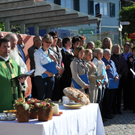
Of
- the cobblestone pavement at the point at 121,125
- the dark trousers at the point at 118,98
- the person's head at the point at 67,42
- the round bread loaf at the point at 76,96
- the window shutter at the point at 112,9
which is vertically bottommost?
the cobblestone pavement at the point at 121,125

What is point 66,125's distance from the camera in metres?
4.31

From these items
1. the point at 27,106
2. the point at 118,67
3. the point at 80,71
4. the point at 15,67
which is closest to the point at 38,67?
the point at 80,71

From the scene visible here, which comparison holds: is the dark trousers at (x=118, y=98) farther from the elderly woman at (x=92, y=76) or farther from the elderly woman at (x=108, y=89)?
the elderly woman at (x=92, y=76)

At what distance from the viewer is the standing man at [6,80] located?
475 centimetres

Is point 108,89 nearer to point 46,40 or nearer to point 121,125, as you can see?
point 121,125

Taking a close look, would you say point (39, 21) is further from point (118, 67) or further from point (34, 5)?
point (118, 67)

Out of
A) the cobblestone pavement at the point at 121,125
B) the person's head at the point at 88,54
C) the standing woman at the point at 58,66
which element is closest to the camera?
the cobblestone pavement at the point at 121,125

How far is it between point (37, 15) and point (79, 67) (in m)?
3.55

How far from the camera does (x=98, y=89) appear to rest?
7586 millimetres

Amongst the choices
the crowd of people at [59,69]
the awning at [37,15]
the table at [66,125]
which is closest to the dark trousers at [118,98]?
the crowd of people at [59,69]

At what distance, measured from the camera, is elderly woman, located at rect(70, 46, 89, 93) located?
6.74 meters

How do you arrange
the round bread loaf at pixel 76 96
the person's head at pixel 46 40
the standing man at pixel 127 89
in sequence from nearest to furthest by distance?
the round bread loaf at pixel 76 96
the person's head at pixel 46 40
the standing man at pixel 127 89

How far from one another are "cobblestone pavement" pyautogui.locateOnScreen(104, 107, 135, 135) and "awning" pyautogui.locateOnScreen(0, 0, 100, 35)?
3.38 m

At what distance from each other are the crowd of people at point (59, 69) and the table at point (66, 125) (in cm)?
87
